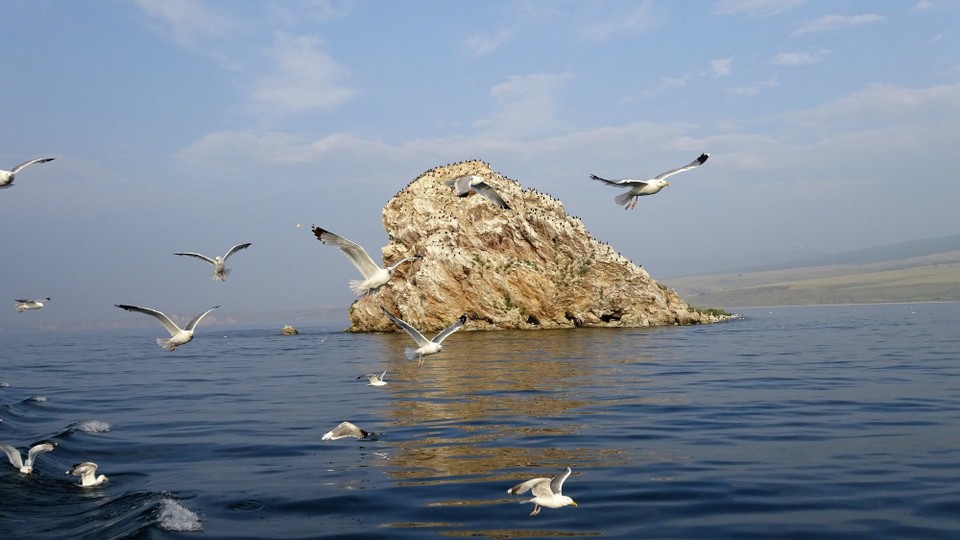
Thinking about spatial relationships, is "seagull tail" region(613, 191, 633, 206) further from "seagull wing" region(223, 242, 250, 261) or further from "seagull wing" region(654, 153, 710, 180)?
"seagull wing" region(223, 242, 250, 261)

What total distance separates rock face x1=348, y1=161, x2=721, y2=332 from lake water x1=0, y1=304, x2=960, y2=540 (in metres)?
34.6

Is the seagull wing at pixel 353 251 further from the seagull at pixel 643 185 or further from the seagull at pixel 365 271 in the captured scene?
the seagull at pixel 643 185

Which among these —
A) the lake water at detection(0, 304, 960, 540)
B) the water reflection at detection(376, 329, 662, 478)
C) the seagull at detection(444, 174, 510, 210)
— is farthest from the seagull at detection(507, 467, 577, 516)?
the seagull at detection(444, 174, 510, 210)

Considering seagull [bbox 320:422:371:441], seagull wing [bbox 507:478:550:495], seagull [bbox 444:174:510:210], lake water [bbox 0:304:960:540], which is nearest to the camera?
seagull wing [bbox 507:478:550:495]

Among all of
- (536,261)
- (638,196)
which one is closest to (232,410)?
(638,196)

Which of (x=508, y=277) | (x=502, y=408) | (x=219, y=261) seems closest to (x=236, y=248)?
(x=219, y=261)

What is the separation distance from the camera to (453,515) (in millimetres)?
9531

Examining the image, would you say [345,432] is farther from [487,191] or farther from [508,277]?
[508,277]

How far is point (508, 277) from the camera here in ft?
211

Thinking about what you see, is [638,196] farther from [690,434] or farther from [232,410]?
[232,410]

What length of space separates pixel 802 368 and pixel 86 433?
22813mm

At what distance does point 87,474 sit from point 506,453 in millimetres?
6788

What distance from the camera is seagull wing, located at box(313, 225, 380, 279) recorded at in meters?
14.8

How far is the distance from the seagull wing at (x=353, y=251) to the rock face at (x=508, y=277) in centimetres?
4379
